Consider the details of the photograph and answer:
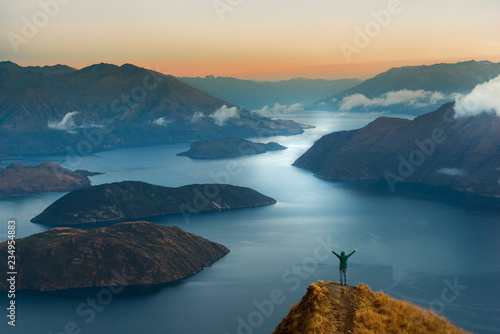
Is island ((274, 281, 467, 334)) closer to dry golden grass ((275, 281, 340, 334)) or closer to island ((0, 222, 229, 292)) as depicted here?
dry golden grass ((275, 281, 340, 334))

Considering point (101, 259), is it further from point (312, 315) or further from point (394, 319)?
point (394, 319)

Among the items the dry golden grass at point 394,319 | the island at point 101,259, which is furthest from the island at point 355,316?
the island at point 101,259

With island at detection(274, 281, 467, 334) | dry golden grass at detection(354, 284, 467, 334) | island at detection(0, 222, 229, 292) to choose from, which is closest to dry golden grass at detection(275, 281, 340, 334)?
Answer: island at detection(274, 281, 467, 334)

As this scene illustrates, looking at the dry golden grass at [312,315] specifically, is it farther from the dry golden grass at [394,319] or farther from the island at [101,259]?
the island at [101,259]

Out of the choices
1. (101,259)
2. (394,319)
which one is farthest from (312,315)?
(101,259)

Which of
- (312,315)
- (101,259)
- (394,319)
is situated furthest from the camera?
(101,259)

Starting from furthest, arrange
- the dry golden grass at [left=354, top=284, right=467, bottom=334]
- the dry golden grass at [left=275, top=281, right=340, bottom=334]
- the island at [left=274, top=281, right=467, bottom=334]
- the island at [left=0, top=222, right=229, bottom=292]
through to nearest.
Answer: the island at [left=0, top=222, right=229, bottom=292] → the dry golden grass at [left=354, top=284, right=467, bottom=334] → the island at [left=274, top=281, right=467, bottom=334] → the dry golden grass at [left=275, top=281, right=340, bottom=334]

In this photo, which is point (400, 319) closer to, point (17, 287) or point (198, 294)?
point (198, 294)
